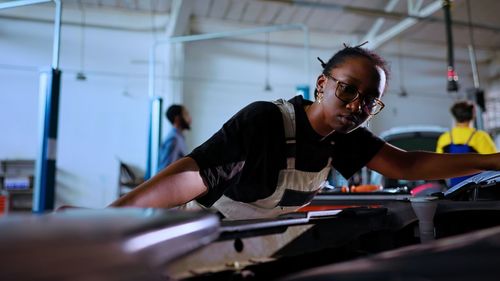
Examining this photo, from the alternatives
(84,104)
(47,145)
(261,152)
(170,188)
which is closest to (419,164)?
(261,152)

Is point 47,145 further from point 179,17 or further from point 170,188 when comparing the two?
point 179,17

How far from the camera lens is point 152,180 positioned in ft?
2.47

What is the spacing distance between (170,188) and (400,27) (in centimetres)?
518

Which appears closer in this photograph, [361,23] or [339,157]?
[339,157]

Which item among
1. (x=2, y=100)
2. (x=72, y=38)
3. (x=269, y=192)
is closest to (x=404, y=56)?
(x=72, y=38)

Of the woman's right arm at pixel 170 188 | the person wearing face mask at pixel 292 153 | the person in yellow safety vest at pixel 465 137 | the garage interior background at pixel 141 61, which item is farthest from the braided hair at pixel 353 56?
the garage interior background at pixel 141 61

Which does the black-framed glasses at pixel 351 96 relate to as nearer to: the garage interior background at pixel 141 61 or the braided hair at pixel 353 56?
the braided hair at pixel 353 56

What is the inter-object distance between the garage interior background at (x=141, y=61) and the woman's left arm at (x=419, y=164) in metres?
3.28

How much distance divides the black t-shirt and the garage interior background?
3.36 metres

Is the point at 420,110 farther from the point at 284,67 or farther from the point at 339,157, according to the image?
the point at 339,157

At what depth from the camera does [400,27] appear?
17.3ft

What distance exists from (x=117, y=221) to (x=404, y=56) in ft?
22.8

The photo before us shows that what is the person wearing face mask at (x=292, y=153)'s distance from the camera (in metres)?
0.85

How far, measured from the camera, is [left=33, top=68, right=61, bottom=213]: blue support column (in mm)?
2094
